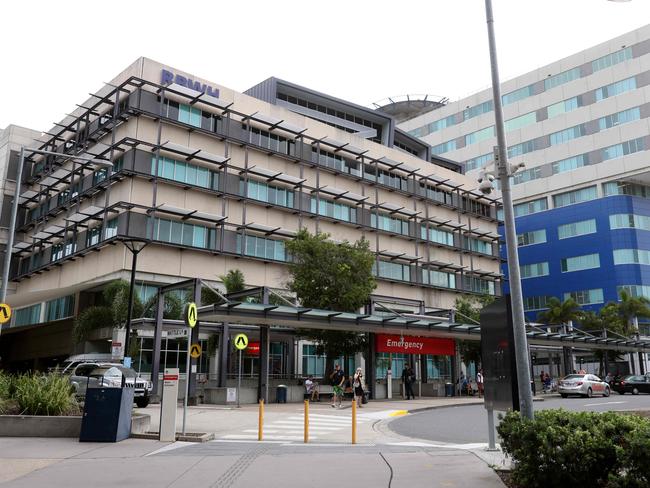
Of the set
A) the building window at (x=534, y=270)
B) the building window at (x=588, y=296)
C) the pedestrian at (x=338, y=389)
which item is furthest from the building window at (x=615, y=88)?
the pedestrian at (x=338, y=389)

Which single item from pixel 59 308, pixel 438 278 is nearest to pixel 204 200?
pixel 59 308

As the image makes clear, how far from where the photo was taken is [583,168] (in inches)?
2965

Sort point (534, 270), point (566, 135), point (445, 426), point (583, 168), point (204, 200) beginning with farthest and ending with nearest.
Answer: point (534, 270) → point (566, 135) → point (583, 168) → point (204, 200) → point (445, 426)

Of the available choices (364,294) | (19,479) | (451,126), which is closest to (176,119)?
(364,294)

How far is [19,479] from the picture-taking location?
8781 millimetres

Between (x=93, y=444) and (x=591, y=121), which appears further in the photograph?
(x=591, y=121)

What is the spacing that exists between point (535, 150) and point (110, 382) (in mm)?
70364

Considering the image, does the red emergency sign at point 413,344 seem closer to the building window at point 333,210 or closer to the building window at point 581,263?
the building window at point 333,210

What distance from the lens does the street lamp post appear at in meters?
9.73

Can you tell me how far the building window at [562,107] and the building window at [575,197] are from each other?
1053cm

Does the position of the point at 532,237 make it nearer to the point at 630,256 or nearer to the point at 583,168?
the point at 583,168

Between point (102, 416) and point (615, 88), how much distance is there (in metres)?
76.0

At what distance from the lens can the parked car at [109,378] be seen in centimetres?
2286

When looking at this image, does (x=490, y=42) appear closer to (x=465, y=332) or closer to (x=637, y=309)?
(x=465, y=332)
